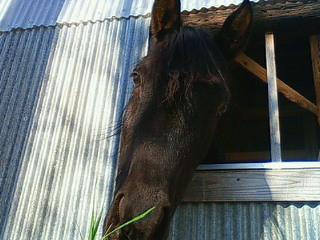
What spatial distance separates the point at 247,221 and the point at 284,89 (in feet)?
4.70

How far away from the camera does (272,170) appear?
365 centimetres

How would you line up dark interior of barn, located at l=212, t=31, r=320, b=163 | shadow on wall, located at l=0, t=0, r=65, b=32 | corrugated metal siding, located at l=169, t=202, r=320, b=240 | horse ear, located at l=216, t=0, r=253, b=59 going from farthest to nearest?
dark interior of barn, located at l=212, t=31, r=320, b=163
shadow on wall, located at l=0, t=0, r=65, b=32
horse ear, located at l=216, t=0, r=253, b=59
corrugated metal siding, located at l=169, t=202, r=320, b=240

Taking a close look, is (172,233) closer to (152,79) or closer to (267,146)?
(152,79)

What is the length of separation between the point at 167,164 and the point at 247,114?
4392 mm

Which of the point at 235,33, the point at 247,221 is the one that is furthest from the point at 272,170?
the point at 235,33

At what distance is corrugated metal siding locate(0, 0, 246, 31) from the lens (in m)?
5.01

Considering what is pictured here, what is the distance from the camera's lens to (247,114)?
6.80 meters

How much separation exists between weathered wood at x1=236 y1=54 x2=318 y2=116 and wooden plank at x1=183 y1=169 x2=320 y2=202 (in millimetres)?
805

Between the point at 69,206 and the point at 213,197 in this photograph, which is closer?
the point at 213,197

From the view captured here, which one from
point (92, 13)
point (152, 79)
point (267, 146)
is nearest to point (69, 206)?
point (152, 79)

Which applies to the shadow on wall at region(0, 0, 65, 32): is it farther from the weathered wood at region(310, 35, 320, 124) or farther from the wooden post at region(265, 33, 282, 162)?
the weathered wood at region(310, 35, 320, 124)

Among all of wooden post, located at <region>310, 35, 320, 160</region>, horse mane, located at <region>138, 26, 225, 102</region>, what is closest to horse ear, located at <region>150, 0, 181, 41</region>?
horse mane, located at <region>138, 26, 225, 102</region>

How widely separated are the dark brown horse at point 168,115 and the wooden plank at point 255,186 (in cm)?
61

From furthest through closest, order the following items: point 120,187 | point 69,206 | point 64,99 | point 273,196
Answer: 1. point 64,99
2. point 69,206
3. point 273,196
4. point 120,187
